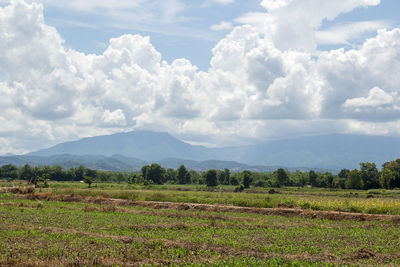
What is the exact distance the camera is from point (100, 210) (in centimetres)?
4403

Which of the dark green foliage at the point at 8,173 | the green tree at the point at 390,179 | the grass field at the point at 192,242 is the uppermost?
the green tree at the point at 390,179

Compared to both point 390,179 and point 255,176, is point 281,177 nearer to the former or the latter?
point 255,176

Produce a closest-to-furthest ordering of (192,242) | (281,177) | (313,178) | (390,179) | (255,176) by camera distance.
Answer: (192,242) → (390,179) → (313,178) → (281,177) → (255,176)

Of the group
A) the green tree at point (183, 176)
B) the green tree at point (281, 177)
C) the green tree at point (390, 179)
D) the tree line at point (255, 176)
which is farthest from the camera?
the green tree at point (183, 176)

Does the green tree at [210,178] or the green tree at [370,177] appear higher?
the green tree at [370,177]

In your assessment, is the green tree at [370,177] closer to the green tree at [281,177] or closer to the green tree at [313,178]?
the green tree at [313,178]

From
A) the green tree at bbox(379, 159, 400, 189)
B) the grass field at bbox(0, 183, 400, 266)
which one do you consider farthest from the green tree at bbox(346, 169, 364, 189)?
the grass field at bbox(0, 183, 400, 266)

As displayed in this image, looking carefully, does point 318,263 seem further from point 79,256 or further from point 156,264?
point 79,256

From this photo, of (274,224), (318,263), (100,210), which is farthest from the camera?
(100,210)

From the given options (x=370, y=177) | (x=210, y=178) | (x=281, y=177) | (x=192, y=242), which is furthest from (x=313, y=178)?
(x=192, y=242)

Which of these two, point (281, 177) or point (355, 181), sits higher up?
point (355, 181)

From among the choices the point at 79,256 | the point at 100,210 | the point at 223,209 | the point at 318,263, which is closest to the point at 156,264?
the point at 79,256

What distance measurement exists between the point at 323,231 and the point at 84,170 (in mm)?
166375

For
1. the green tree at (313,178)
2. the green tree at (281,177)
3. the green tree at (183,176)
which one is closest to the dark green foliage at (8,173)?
the green tree at (183,176)
